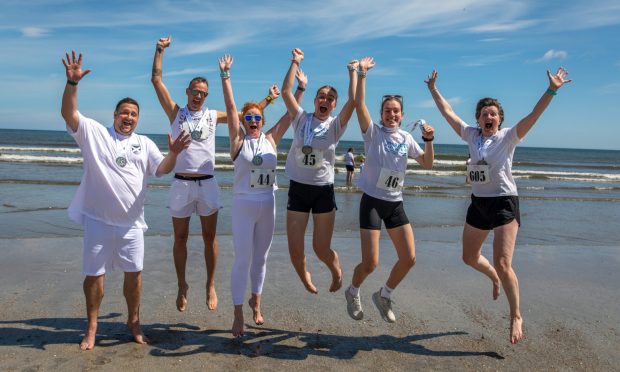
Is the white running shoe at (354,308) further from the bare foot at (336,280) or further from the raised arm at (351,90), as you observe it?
the raised arm at (351,90)

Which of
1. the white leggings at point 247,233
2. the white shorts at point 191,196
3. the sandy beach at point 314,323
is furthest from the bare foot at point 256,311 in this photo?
the white shorts at point 191,196

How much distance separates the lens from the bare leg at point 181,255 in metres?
5.07

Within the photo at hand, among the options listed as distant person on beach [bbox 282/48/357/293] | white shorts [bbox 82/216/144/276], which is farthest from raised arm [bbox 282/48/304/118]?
white shorts [bbox 82/216/144/276]

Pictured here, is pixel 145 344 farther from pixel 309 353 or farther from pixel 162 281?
pixel 162 281

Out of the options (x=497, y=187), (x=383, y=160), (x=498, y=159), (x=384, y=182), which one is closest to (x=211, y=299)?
(x=384, y=182)

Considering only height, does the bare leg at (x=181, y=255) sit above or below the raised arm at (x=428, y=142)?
below

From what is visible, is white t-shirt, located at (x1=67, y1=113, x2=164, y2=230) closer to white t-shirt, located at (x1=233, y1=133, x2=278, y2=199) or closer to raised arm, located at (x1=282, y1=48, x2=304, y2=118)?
white t-shirt, located at (x1=233, y1=133, x2=278, y2=199)

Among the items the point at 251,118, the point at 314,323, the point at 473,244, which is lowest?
the point at 314,323

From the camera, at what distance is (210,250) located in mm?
5250

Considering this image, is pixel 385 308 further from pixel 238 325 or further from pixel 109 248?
pixel 109 248

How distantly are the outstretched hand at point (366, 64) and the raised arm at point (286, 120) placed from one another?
29.3 inches

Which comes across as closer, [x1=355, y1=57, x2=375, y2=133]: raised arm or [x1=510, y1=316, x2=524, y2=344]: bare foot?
[x1=510, y1=316, x2=524, y2=344]: bare foot

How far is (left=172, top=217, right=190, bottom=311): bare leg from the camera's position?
16.6 ft

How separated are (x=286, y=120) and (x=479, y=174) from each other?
2.03 metres
